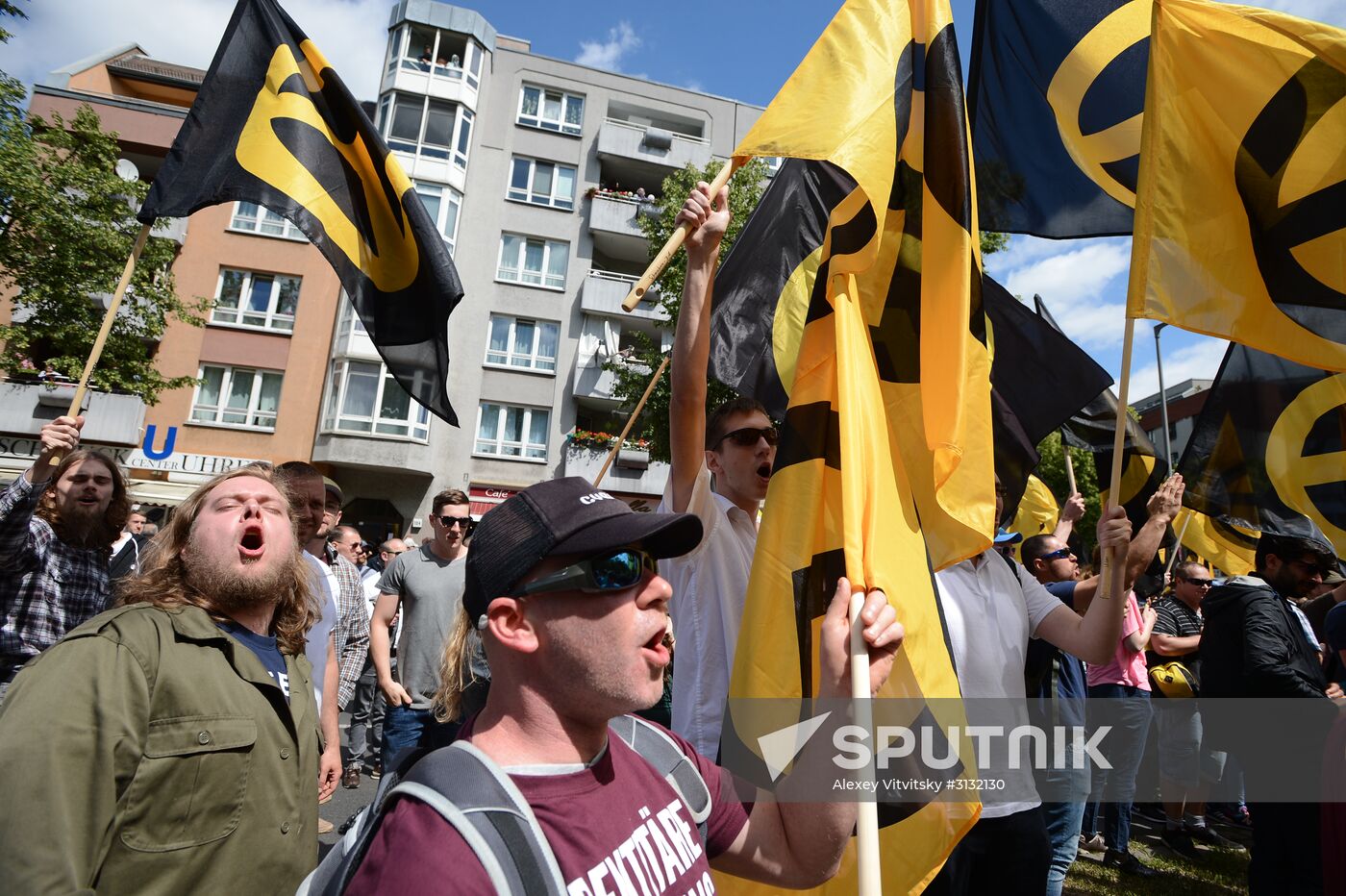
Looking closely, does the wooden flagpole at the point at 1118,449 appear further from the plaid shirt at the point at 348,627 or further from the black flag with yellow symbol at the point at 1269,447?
the plaid shirt at the point at 348,627

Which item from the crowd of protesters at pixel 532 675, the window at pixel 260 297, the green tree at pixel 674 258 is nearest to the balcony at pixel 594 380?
the green tree at pixel 674 258

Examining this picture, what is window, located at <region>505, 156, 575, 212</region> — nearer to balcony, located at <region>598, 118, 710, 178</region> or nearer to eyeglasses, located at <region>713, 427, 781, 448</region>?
balcony, located at <region>598, 118, 710, 178</region>

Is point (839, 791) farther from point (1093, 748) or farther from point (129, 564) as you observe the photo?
point (1093, 748)

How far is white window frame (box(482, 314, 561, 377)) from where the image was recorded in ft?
91.2

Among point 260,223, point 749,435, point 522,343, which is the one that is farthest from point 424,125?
point 749,435

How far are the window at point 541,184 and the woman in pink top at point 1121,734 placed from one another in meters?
25.7

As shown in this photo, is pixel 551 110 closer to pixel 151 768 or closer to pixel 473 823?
pixel 151 768

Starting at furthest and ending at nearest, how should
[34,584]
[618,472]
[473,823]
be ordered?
[618,472]
[34,584]
[473,823]

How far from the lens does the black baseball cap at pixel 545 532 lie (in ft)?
5.22

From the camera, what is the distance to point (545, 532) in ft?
5.25

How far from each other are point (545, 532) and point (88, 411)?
2794cm

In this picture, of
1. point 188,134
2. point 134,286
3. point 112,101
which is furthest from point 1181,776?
point 112,101

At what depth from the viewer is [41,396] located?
24375 mm

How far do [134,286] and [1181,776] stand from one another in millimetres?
22474
